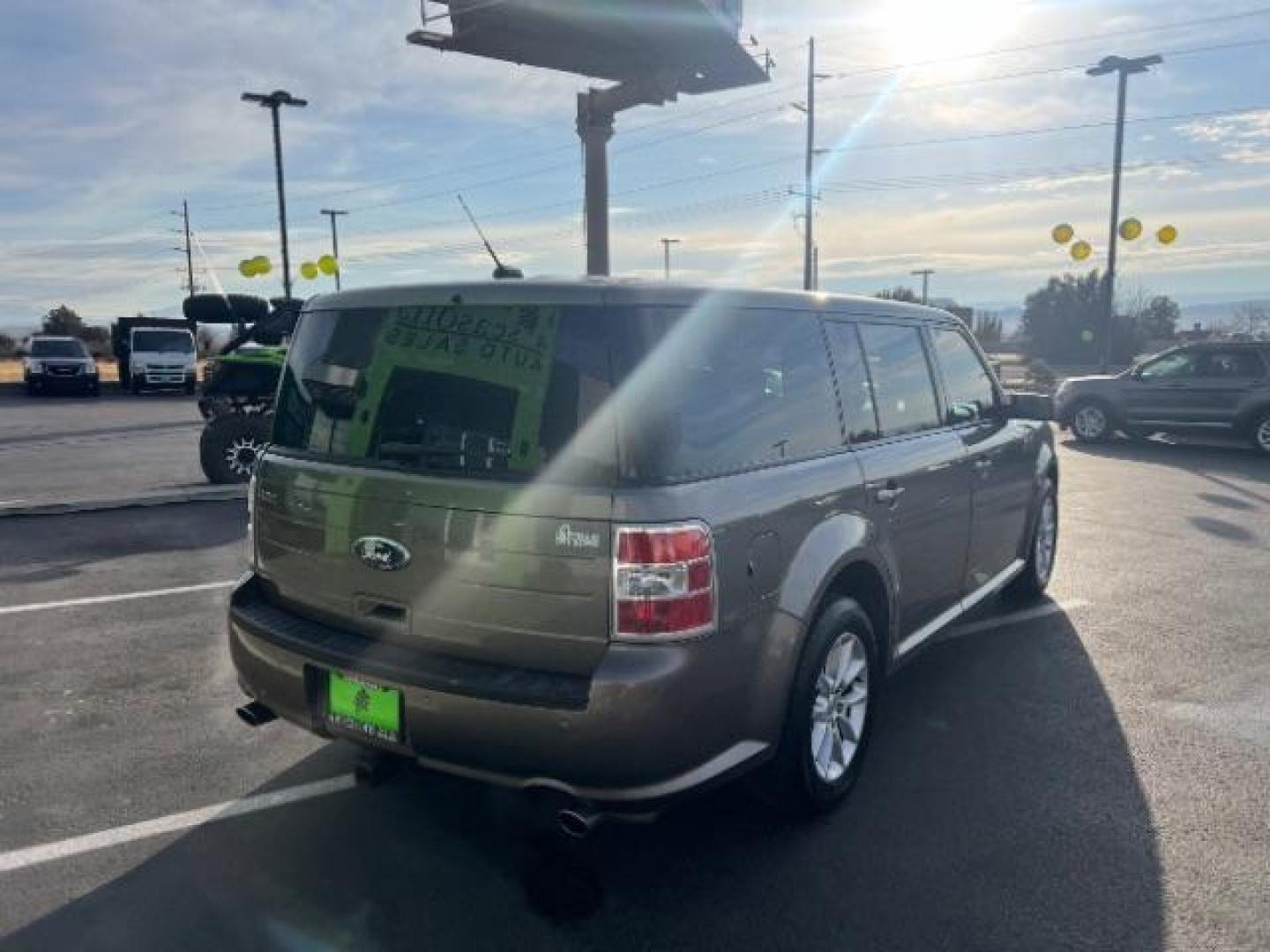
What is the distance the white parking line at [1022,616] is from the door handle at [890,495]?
1.86 m

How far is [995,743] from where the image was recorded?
13.3 feet

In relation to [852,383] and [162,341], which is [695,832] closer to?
[852,383]

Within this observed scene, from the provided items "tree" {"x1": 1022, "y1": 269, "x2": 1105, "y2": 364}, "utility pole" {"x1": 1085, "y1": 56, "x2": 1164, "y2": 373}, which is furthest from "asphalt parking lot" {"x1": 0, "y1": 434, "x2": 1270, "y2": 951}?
"tree" {"x1": 1022, "y1": 269, "x2": 1105, "y2": 364}

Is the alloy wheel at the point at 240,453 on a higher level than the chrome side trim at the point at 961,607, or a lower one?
higher

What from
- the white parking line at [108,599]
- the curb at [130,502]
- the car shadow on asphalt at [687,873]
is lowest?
the car shadow on asphalt at [687,873]

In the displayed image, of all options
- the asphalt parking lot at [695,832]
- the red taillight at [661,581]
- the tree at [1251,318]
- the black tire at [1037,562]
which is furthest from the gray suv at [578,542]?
the tree at [1251,318]

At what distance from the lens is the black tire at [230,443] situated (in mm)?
10523

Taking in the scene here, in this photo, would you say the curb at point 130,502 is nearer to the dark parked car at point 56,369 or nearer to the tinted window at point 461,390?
the tinted window at point 461,390

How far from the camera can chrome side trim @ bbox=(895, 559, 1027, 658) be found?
413 centimetres

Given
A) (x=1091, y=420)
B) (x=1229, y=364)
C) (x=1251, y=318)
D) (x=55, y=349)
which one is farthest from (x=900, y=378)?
(x=1251, y=318)

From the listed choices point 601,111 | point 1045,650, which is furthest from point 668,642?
point 601,111

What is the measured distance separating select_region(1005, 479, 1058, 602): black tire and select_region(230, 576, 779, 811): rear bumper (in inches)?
137

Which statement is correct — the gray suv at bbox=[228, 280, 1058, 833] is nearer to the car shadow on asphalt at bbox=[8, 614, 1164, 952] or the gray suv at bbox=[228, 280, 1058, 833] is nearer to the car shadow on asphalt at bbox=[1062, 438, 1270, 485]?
the car shadow on asphalt at bbox=[8, 614, 1164, 952]

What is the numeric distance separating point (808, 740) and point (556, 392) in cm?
146
